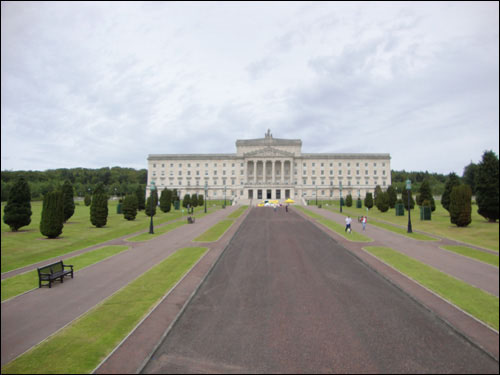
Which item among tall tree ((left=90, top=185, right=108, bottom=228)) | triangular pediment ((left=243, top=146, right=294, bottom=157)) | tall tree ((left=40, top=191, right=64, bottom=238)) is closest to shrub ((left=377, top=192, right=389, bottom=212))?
tall tree ((left=90, top=185, right=108, bottom=228))

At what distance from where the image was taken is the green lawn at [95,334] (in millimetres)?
6871

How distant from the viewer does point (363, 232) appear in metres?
33.2

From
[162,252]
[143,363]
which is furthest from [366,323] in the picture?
[162,252]

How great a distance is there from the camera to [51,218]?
23438 millimetres

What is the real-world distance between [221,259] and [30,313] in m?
12.9

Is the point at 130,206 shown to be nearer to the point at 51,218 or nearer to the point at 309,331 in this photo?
the point at 51,218

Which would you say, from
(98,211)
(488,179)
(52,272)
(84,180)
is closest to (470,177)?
(488,179)

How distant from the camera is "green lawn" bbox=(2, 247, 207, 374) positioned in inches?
271

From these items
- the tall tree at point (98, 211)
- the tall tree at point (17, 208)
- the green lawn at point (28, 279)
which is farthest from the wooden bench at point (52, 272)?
the tall tree at point (98, 211)

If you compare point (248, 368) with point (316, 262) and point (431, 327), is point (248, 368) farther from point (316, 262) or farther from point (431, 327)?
point (316, 262)

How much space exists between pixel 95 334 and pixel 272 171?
115820mm

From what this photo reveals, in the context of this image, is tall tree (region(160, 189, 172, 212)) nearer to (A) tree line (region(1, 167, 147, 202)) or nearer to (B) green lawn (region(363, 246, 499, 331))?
(A) tree line (region(1, 167, 147, 202))

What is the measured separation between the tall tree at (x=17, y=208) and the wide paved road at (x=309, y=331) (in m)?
23.6

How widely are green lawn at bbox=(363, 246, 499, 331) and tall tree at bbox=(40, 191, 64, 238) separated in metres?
24.1
